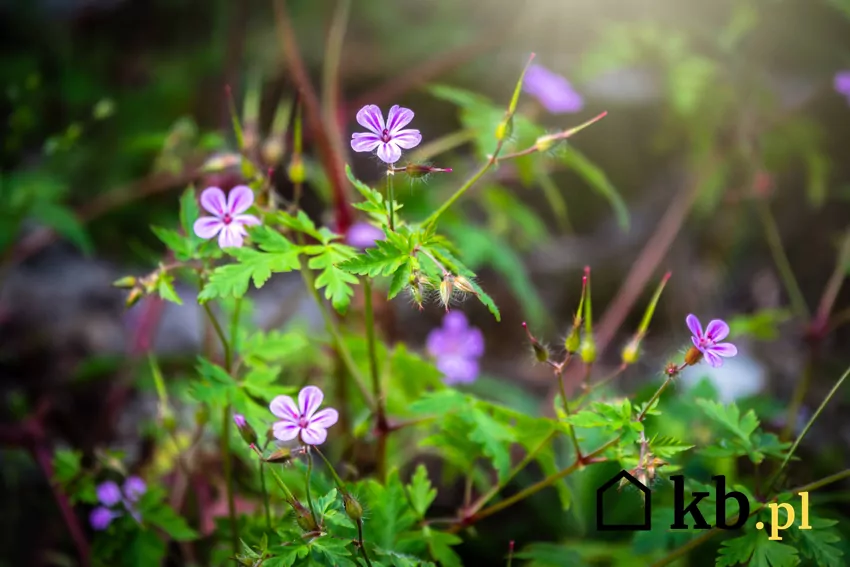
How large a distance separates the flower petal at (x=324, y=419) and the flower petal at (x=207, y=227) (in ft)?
1.10

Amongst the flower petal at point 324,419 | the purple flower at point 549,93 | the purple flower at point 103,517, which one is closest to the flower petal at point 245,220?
the flower petal at point 324,419

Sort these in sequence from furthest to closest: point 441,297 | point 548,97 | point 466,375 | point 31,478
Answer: point 31,478, point 548,97, point 466,375, point 441,297

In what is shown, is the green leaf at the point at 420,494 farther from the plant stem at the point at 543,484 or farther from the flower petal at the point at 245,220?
the flower petal at the point at 245,220

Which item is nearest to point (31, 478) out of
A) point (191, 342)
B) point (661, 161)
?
point (191, 342)

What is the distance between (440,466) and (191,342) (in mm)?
1249

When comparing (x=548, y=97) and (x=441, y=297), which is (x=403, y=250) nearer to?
(x=441, y=297)

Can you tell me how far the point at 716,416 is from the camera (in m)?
1.20

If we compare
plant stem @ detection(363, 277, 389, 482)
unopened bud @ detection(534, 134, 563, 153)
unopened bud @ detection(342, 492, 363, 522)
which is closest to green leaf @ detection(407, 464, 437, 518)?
plant stem @ detection(363, 277, 389, 482)

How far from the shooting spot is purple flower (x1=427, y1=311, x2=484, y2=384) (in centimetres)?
201

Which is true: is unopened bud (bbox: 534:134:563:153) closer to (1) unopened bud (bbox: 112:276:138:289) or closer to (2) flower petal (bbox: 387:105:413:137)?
(2) flower petal (bbox: 387:105:413:137)

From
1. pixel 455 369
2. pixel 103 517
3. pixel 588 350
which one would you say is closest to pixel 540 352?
pixel 588 350

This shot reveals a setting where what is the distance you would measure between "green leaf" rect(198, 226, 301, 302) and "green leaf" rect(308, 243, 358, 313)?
0.13ft

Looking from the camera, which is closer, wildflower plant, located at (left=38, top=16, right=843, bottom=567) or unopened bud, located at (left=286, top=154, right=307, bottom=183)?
wildflower plant, located at (left=38, top=16, right=843, bottom=567)

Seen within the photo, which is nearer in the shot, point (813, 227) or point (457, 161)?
Answer: point (457, 161)
